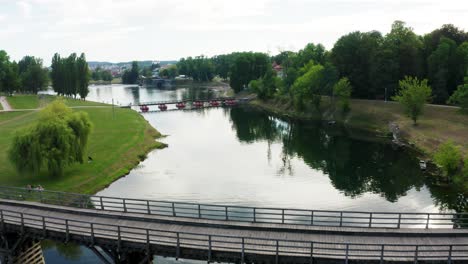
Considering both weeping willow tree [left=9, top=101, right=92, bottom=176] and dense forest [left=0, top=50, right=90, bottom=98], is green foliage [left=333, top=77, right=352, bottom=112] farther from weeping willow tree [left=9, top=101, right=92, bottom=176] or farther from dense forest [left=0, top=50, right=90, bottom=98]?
dense forest [left=0, top=50, right=90, bottom=98]

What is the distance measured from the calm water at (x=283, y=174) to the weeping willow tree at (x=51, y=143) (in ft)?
19.5

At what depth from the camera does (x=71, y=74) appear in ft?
406

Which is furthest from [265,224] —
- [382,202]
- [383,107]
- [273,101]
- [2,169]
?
[273,101]

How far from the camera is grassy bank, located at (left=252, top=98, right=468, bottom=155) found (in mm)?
62375

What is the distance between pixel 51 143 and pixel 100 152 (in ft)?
48.0

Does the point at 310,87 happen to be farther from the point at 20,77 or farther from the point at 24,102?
the point at 20,77

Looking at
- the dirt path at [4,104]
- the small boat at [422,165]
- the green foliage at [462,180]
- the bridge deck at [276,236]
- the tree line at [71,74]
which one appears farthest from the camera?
the tree line at [71,74]

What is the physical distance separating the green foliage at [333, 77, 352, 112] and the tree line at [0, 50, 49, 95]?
3630 inches

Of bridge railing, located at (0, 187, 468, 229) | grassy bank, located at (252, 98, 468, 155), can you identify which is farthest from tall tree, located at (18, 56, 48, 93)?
bridge railing, located at (0, 187, 468, 229)

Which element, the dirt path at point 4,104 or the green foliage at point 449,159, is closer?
the green foliage at point 449,159

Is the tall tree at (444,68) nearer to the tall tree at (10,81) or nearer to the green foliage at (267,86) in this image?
the green foliage at (267,86)

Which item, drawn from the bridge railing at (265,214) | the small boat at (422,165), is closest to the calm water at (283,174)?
the small boat at (422,165)

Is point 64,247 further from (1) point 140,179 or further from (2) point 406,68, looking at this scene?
(2) point 406,68

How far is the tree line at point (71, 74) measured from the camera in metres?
124
